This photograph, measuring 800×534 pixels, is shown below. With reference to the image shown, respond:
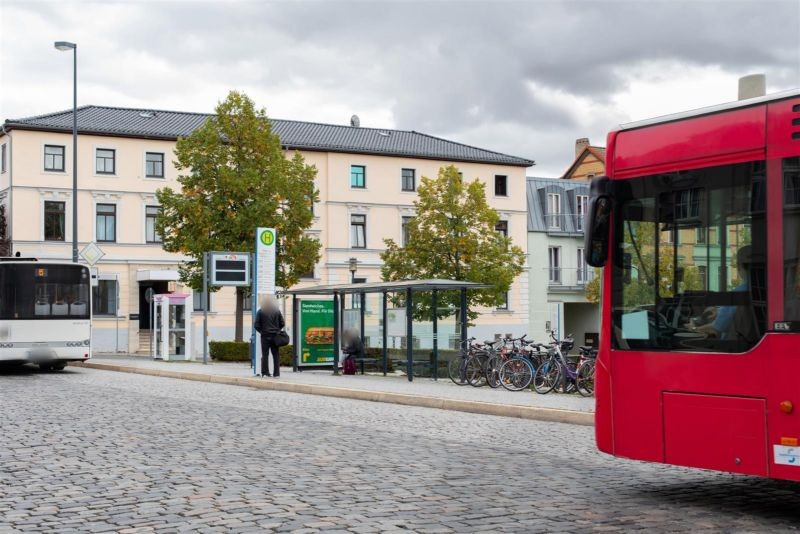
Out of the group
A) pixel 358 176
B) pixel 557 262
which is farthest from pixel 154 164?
pixel 557 262

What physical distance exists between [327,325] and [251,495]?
19.7 m

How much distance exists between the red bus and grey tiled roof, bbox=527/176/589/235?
183ft

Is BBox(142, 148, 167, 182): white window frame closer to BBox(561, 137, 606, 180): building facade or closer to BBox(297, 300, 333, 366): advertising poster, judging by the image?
BBox(297, 300, 333, 366): advertising poster

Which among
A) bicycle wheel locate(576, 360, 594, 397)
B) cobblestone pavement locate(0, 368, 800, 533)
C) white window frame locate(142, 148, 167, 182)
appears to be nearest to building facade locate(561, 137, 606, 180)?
white window frame locate(142, 148, 167, 182)

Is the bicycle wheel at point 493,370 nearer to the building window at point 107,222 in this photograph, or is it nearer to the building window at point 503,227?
the building window at point 107,222

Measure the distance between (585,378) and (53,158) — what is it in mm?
38227

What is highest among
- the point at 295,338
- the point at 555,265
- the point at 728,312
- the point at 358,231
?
the point at 358,231

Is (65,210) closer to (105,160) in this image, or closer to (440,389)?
(105,160)

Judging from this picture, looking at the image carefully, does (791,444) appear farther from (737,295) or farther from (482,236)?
(482,236)

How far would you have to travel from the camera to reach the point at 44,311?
25719 mm

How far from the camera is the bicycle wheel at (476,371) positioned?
855 inches

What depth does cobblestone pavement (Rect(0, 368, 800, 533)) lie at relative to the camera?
273 inches

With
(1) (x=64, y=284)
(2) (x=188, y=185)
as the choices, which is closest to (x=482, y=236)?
(2) (x=188, y=185)

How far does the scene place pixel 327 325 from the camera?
27.5m
